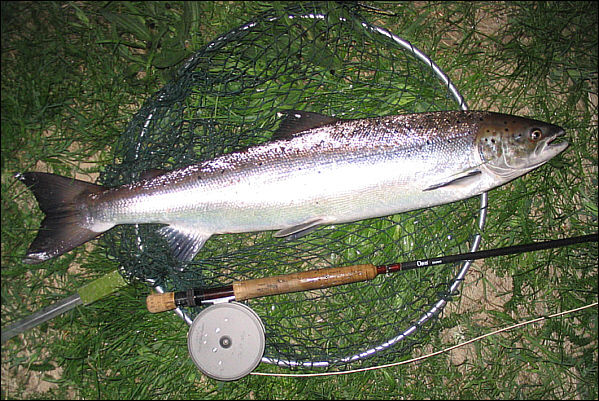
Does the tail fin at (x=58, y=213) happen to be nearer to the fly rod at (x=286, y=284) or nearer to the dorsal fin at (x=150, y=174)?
the dorsal fin at (x=150, y=174)

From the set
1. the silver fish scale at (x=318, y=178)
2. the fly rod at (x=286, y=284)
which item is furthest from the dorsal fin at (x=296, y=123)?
the fly rod at (x=286, y=284)

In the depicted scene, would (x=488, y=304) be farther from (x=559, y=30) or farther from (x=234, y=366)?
(x=559, y=30)

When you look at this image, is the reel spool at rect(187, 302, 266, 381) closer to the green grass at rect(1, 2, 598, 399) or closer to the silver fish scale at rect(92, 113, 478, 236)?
the green grass at rect(1, 2, 598, 399)

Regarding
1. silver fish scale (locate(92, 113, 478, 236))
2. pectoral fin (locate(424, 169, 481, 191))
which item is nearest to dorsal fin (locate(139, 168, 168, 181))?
silver fish scale (locate(92, 113, 478, 236))

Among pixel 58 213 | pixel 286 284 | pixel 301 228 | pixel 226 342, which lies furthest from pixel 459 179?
pixel 58 213

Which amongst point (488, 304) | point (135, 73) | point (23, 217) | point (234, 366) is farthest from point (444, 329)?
point (23, 217)

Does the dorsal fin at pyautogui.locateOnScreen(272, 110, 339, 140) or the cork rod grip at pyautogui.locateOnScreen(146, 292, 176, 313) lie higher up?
the dorsal fin at pyautogui.locateOnScreen(272, 110, 339, 140)
